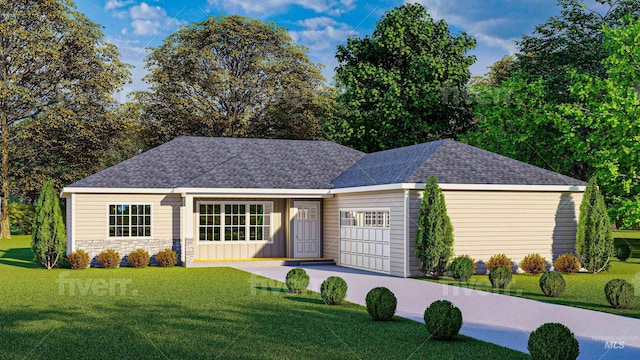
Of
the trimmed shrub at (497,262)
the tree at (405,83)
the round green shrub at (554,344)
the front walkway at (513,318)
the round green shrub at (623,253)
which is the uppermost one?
the tree at (405,83)

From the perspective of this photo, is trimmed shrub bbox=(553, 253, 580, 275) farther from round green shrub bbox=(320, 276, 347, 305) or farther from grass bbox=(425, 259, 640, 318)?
round green shrub bbox=(320, 276, 347, 305)

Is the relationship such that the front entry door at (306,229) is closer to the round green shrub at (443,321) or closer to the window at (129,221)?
the window at (129,221)

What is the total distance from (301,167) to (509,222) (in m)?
9.34

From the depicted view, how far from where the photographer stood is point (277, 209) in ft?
88.9

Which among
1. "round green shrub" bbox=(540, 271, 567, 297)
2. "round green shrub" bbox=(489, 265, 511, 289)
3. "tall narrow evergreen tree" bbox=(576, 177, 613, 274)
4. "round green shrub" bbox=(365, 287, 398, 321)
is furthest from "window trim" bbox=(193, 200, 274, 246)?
"round green shrub" bbox=(365, 287, 398, 321)

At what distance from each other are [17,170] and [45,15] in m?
10.3

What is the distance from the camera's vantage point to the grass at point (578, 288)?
558 inches

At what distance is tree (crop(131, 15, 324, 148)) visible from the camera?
46653 mm

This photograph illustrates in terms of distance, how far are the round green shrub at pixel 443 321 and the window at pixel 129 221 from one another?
1685 centimetres

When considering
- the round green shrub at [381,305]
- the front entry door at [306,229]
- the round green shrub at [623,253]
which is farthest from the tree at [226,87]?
the round green shrub at [381,305]

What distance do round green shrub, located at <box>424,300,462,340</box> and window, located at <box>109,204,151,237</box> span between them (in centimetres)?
1685

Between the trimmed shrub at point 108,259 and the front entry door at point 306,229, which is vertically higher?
the front entry door at point 306,229

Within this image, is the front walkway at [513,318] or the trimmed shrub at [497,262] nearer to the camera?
the front walkway at [513,318]

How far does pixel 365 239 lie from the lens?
2300 cm
